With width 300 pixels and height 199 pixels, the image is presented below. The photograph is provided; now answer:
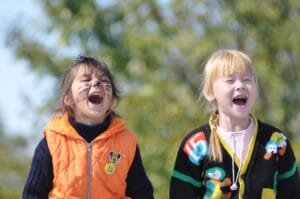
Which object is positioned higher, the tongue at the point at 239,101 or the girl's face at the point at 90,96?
the girl's face at the point at 90,96

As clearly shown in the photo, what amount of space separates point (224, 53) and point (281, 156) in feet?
2.11

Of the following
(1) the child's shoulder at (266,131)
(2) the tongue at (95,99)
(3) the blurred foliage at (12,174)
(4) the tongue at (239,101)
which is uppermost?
(3) the blurred foliage at (12,174)

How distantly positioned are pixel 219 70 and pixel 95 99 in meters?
0.69

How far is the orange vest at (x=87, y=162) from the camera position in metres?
4.34

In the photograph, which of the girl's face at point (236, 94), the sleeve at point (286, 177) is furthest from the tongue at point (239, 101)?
the sleeve at point (286, 177)

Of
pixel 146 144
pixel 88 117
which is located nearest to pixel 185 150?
pixel 88 117

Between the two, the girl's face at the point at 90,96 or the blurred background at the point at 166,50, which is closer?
the girl's face at the point at 90,96

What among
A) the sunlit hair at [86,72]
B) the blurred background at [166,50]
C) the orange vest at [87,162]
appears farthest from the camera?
the blurred background at [166,50]

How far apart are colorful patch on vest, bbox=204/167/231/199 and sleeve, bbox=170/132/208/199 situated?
0.07m

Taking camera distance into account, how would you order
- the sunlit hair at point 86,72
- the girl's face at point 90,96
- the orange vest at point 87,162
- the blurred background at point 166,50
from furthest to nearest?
the blurred background at point 166,50 < the sunlit hair at point 86,72 < the girl's face at point 90,96 < the orange vest at point 87,162

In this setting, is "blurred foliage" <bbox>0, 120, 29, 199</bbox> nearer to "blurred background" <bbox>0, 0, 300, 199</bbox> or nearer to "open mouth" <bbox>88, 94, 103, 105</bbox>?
"blurred background" <bbox>0, 0, 300, 199</bbox>

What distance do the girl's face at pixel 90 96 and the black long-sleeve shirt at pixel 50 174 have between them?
0.18 feet

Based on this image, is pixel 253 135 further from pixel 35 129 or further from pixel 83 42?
pixel 35 129

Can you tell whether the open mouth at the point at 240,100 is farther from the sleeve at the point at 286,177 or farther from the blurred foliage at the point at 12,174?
the blurred foliage at the point at 12,174
